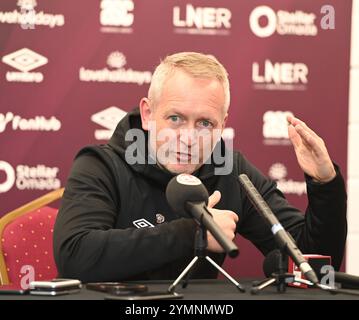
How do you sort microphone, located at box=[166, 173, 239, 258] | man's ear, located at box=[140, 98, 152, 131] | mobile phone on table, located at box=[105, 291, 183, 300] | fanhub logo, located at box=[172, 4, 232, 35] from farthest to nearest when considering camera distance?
fanhub logo, located at box=[172, 4, 232, 35] → man's ear, located at box=[140, 98, 152, 131] → microphone, located at box=[166, 173, 239, 258] → mobile phone on table, located at box=[105, 291, 183, 300]

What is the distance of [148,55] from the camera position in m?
3.51

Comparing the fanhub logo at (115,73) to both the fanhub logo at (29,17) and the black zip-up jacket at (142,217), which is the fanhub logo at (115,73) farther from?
the black zip-up jacket at (142,217)

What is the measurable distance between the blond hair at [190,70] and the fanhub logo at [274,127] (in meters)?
1.20

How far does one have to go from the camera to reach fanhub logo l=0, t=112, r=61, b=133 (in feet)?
11.1

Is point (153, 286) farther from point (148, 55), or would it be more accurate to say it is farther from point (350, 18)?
point (350, 18)

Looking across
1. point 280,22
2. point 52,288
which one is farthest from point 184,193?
point 280,22

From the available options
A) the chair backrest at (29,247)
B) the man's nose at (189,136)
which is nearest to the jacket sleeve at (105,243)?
the man's nose at (189,136)

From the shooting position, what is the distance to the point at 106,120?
3475 mm

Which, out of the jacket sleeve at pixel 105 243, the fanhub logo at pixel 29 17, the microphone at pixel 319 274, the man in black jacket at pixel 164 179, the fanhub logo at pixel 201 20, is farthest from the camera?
the fanhub logo at pixel 201 20

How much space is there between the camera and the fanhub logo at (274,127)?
359 cm

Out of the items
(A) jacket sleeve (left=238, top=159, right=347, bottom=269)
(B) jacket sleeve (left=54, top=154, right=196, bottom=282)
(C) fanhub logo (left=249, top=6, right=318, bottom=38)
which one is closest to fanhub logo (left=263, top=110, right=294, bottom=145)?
(C) fanhub logo (left=249, top=6, right=318, bottom=38)

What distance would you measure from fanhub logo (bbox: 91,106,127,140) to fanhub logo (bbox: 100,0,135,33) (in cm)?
38

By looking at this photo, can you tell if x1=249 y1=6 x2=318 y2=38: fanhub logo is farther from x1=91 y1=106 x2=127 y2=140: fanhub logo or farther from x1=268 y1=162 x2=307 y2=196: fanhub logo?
x1=91 y1=106 x2=127 y2=140: fanhub logo

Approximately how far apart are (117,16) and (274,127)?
36.7 inches
